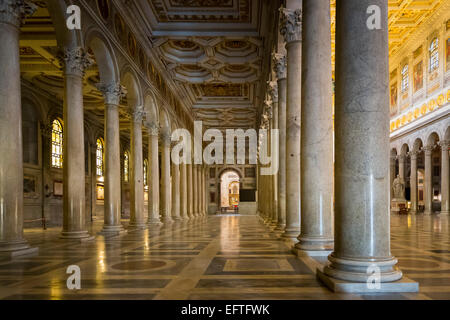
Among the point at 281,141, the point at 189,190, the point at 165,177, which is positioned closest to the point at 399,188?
the point at 189,190

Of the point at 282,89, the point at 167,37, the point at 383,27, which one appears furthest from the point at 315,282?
the point at 167,37

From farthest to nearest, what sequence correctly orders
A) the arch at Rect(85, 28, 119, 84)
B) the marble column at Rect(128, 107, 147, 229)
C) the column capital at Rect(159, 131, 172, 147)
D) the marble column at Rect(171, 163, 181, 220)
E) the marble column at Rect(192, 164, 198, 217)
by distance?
the marble column at Rect(192, 164, 198, 217)
the marble column at Rect(171, 163, 181, 220)
the column capital at Rect(159, 131, 172, 147)
the marble column at Rect(128, 107, 147, 229)
the arch at Rect(85, 28, 119, 84)

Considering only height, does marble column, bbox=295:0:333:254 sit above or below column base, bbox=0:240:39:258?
above

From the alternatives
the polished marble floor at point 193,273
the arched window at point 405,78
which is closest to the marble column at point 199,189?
the arched window at point 405,78

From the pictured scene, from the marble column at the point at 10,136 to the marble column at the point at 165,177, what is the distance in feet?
51.2

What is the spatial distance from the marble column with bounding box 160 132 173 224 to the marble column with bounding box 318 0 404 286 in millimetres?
20030

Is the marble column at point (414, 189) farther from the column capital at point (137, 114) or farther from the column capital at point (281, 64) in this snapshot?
the column capital at point (137, 114)

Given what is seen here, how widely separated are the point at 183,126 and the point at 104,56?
1615cm

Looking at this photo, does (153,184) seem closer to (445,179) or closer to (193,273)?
(193,273)

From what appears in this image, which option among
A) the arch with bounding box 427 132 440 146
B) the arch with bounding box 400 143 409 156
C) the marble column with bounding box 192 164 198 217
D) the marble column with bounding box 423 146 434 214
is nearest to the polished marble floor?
the marble column with bounding box 423 146 434 214

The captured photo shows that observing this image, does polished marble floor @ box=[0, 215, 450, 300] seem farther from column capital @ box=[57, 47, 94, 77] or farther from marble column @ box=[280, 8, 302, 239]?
column capital @ box=[57, 47, 94, 77]

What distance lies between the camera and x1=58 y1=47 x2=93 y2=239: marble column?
11250 millimetres

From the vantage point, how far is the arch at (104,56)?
42.3 feet
